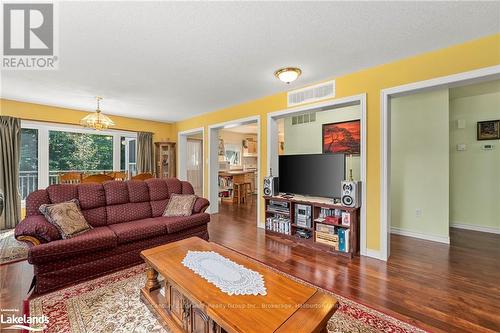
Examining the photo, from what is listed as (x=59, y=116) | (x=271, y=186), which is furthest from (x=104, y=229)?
(x=59, y=116)

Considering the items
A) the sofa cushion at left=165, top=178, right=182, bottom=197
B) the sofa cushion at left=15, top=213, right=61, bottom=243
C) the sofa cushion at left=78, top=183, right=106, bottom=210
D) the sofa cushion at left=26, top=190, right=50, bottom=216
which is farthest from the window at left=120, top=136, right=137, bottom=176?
the sofa cushion at left=15, top=213, right=61, bottom=243

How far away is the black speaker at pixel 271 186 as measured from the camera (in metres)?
3.84

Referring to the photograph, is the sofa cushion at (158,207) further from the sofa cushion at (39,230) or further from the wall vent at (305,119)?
the wall vent at (305,119)

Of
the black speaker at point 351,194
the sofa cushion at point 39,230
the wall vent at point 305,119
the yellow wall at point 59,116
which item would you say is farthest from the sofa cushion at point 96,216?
the wall vent at point 305,119

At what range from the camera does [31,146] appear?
4.64 m

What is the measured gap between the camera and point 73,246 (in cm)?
A: 223

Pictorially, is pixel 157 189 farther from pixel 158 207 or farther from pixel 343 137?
pixel 343 137

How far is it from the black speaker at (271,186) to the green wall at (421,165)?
2133 millimetres

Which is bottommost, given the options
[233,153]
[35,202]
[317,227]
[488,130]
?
[317,227]

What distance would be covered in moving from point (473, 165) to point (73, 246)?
20.3 ft

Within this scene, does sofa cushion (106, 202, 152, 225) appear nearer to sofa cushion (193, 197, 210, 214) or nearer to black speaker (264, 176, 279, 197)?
sofa cushion (193, 197, 210, 214)

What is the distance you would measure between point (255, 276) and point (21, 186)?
564 cm

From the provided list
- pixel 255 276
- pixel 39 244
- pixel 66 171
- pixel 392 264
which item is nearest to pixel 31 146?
pixel 66 171

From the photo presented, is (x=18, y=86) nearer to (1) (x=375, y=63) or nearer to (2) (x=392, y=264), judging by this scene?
(1) (x=375, y=63)
